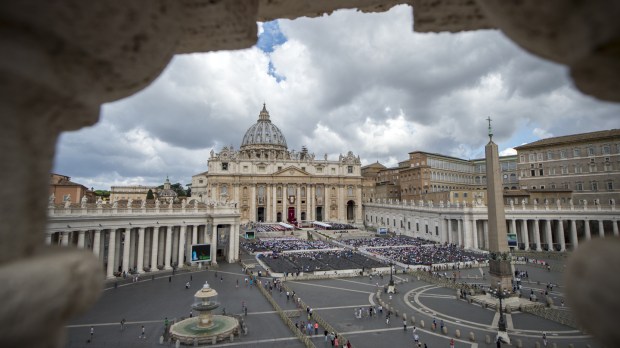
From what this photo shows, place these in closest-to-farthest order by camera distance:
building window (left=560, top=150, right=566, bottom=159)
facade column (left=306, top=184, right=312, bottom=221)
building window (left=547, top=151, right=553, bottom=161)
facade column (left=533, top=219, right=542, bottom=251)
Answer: facade column (left=533, top=219, right=542, bottom=251)
building window (left=560, top=150, right=566, bottom=159)
building window (left=547, top=151, right=553, bottom=161)
facade column (left=306, top=184, right=312, bottom=221)

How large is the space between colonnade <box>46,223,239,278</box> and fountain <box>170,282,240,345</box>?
14172mm

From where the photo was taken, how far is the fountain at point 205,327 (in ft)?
50.0

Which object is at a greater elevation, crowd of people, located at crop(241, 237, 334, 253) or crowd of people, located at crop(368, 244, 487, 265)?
crowd of people, located at crop(241, 237, 334, 253)

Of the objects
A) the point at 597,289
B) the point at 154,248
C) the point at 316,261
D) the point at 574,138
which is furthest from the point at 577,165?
the point at 597,289

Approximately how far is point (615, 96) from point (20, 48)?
2277 millimetres

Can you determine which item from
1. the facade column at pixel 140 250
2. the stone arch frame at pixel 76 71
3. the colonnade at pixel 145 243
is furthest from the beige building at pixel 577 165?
the stone arch frame at pixel 76 71

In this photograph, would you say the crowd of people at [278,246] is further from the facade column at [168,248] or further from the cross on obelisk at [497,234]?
the cross on obelisk at [497,234]

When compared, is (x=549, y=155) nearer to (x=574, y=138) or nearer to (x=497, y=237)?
(x=574, y=138)

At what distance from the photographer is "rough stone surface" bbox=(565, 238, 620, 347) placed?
1.02 metres

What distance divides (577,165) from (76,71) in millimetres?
59293

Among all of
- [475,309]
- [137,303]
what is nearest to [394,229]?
[475,309]

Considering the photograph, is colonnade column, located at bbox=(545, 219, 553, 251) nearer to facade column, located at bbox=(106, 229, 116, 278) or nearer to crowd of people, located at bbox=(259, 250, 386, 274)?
crowd of people, located at bbox=(259, 250, 386, 274)

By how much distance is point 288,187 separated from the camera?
2832 inches

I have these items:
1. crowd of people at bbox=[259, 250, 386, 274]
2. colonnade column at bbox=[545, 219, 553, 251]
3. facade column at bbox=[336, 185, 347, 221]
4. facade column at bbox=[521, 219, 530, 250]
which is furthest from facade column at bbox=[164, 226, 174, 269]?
facade column at bbox=[336, 185, 347, 221]
